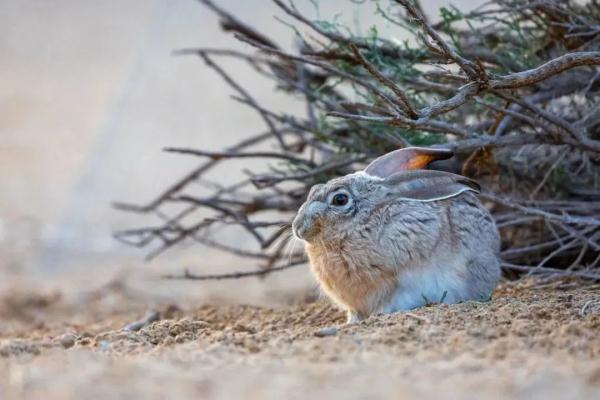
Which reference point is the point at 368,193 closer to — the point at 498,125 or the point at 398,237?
the point at 398,237

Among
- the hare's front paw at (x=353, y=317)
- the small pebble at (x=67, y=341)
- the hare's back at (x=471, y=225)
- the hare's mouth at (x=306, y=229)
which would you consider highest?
the hare's mouth at (x=306, y=229)

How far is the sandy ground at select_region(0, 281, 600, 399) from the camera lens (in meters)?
2.46

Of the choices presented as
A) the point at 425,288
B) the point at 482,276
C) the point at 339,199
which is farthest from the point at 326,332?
the point at 482,276

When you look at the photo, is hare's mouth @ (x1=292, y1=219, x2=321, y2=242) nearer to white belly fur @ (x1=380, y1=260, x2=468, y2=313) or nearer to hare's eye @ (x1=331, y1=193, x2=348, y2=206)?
hare's eye @ (x1=331, y1=193, x2=348, y2=206)

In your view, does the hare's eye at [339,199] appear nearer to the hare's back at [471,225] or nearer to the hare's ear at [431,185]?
the hare's ear at [431,185]

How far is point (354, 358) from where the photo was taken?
9.69 ft

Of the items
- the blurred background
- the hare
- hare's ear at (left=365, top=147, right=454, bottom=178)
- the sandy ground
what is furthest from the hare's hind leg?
the blurred background

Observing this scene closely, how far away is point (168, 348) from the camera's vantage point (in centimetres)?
339

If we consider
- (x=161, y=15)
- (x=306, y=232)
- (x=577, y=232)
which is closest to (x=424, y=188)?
(x=306, y=232)

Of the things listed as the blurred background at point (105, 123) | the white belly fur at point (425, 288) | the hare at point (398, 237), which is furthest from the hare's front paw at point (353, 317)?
the blurred background at point (105, 123)

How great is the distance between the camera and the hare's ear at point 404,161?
446cm

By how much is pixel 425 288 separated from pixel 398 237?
23 cm

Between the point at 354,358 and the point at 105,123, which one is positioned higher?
the point at 105,123

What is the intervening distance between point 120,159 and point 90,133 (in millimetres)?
609
